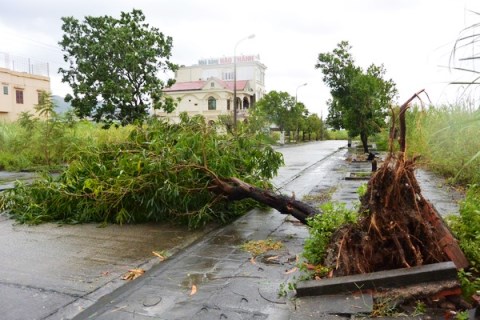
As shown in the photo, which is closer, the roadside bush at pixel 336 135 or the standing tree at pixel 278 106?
the standing tree at pixel 278 106

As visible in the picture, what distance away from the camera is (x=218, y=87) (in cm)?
5491

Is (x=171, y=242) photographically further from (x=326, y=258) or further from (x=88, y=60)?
(x=88, y=60)

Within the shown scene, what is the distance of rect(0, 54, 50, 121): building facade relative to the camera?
3722cm

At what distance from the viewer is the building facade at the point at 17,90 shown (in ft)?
122

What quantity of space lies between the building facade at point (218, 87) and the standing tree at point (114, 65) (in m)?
24.9

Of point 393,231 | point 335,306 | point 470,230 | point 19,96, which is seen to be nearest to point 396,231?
point 393,231

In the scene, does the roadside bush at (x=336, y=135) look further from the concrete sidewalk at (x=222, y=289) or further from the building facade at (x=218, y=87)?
the concrete sidewalk at (x=222, y=289)


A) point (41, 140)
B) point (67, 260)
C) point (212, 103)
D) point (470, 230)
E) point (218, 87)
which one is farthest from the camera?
point (212, 103)

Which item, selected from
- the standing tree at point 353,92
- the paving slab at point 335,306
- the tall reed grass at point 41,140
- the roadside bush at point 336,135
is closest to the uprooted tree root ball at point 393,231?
the paving slab at point 335,306

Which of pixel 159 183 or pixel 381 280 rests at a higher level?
pixel 159 183

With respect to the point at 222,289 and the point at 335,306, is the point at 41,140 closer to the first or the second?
the point at 222,289

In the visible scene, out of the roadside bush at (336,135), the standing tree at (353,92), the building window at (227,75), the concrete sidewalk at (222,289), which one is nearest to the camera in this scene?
the concrete sidewalk at (222,289)

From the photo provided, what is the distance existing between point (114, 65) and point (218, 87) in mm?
39304

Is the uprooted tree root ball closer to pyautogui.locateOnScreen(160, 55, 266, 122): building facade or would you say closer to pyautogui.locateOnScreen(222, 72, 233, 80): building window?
pyautogui.locateOnScreen(160, 55, 266, 122): building facade
